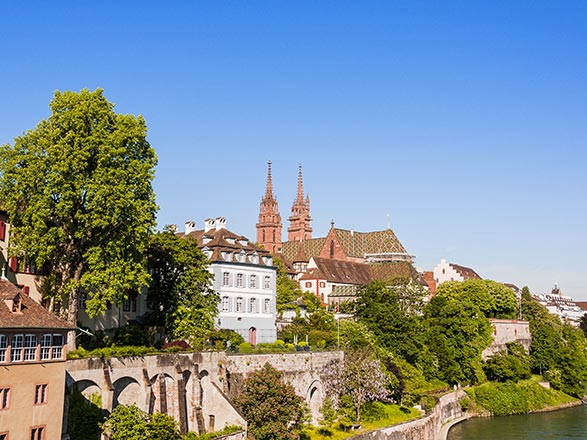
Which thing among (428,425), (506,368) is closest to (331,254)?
(506,368)

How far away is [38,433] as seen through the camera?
111ft

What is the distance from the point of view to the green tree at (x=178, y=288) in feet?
180

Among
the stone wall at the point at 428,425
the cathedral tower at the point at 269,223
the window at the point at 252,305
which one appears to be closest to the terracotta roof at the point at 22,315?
the stone wall at the point at 428,425

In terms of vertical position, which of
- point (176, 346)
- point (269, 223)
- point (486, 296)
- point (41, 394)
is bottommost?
point (41, 394)

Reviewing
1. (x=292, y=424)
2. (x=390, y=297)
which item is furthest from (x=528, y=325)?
(x=292, y=424)

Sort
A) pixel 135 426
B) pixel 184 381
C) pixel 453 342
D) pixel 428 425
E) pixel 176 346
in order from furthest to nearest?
pixel 453 342 < pixel 428 425 < pixel 176 346 < pixel 184 381 < pixel 135 426

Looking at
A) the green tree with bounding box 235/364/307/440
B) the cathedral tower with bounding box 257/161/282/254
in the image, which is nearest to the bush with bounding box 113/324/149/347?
the green tree with bounding box 235/364/307/440

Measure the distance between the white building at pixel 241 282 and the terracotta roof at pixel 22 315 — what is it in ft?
109

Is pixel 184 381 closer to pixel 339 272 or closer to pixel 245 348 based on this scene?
pixel 245 348

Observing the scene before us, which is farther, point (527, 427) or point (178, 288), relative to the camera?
point (527, 427)

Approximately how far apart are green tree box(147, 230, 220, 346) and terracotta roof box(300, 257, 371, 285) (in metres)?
57.7

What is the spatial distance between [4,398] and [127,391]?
35.9ft

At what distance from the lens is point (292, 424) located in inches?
2029

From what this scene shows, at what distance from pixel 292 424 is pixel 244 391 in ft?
16.6
